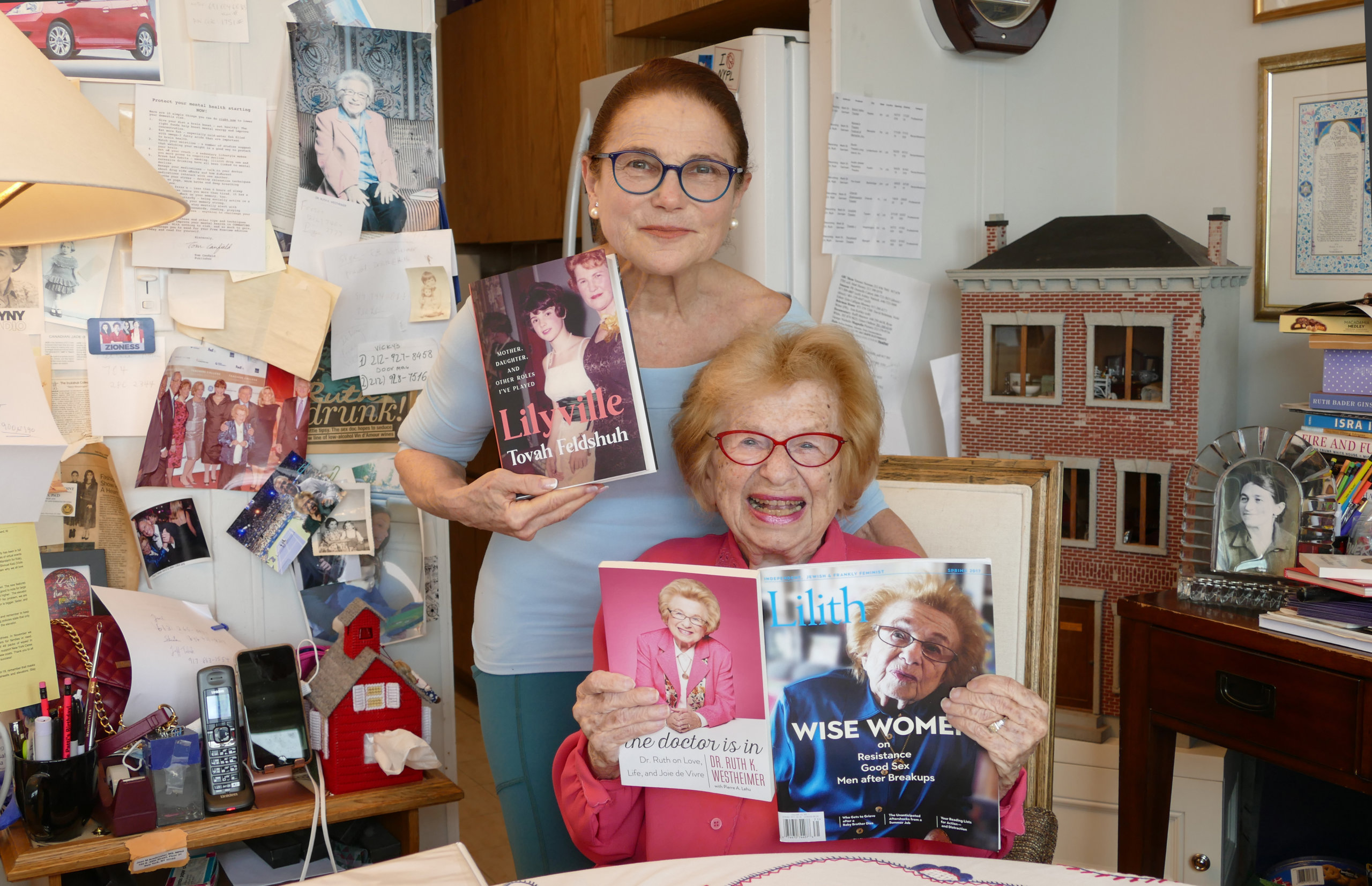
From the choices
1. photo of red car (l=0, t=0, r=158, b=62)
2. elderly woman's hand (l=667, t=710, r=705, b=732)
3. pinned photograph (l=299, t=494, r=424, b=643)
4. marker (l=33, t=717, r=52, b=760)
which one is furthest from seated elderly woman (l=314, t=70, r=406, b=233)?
elderly woman's hand (l=667, t=710, r=705, b=732)

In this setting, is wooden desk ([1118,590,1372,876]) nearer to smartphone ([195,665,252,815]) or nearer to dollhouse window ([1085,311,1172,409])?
dollhouse window ([1085,311,1172,409])

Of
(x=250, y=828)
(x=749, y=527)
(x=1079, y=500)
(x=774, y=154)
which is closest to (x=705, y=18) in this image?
(x=774, y=154)

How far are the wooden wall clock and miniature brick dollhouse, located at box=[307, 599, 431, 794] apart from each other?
164 cm

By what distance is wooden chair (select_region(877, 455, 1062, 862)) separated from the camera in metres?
1.45

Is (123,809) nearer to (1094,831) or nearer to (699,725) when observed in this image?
(699,725)

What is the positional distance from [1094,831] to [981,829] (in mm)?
1257

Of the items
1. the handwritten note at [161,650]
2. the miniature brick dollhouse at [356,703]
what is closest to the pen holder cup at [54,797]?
the handwritten note at [161,650]

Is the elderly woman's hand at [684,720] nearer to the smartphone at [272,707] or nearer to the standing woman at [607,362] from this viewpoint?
the standing woman at [607,362]

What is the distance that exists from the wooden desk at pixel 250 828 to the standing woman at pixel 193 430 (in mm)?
522

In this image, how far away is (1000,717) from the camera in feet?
3.41

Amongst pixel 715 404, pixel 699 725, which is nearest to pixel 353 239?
pixel 715 404

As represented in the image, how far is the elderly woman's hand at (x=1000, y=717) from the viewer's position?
3.39ft

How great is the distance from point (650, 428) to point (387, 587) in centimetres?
86

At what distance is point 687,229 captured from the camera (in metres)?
1.26
